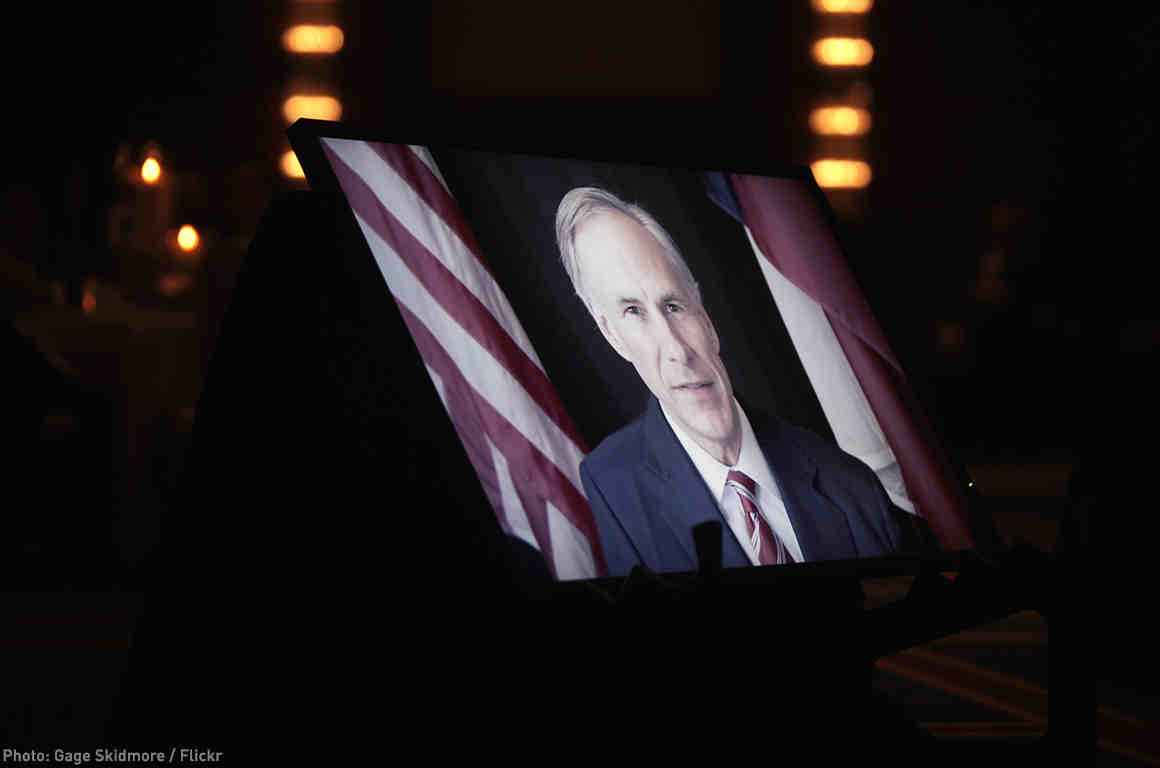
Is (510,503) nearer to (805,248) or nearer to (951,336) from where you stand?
(805,248)

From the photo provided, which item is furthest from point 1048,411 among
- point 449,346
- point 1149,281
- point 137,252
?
point 449,346

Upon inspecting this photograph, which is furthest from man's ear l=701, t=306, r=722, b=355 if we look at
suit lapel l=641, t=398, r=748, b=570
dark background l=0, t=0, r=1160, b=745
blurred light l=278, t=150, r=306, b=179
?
blurred light l=278, t=150, r=306, b=179

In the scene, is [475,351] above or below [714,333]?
below

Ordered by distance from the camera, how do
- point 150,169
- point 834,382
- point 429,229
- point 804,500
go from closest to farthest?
point 429,229
point 804,500
point 834,382
point 150,169

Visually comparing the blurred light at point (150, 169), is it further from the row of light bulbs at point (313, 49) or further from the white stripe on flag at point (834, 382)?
the row of light bulbs at point (313, 49)

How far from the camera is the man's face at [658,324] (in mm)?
1217

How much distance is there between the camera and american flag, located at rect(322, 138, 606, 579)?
103cm

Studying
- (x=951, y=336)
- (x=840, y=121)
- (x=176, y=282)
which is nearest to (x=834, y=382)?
(x=176, y=282)

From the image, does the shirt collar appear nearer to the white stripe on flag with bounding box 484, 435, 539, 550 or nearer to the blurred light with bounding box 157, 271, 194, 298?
the white stripe on flag with bounding box 484, 435, 539, 550

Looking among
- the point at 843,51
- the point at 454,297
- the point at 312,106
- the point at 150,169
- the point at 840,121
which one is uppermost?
the point at 843,51

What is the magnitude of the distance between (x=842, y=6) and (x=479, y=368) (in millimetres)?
9947

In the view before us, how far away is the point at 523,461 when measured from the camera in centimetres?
106

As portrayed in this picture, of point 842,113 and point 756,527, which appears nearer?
point 756,527

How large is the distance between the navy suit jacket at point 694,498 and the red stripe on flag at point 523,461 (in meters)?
0.02
